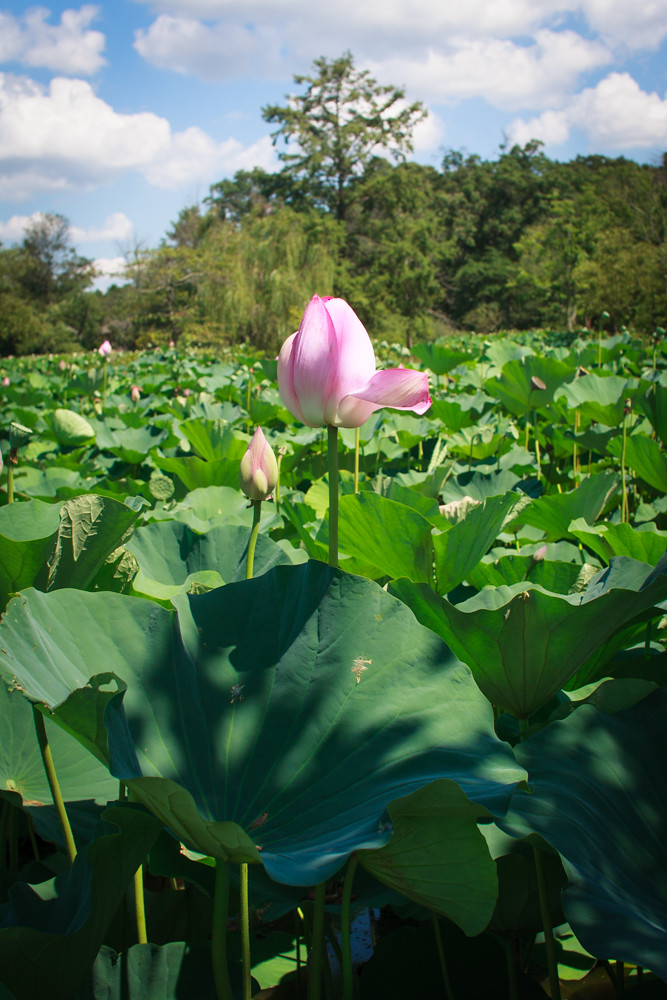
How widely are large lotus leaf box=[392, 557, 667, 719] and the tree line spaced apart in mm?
10160

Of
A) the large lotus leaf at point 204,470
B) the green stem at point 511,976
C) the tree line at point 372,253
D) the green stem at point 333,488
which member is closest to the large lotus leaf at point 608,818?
the green stem at point 511,976

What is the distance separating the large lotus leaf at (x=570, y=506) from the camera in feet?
4.36

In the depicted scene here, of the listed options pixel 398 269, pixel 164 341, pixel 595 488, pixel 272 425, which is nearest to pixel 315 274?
pixel 164 341

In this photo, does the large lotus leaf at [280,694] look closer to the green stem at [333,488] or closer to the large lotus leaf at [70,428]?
the green stem at [333,488]

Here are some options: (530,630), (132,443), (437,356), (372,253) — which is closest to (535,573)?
(530,630)

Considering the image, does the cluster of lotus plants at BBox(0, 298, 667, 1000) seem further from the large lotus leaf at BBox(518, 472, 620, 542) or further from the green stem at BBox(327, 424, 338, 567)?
the large lotus leaf at BBox(518, 472, 620, 542)

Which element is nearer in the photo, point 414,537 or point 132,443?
point 414,537

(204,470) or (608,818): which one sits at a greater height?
(204,470)

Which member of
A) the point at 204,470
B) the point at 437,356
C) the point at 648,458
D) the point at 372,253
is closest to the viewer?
the point at 648,458

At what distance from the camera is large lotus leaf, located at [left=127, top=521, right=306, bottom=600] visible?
958 millimetres

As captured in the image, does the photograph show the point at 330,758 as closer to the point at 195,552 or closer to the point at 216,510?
the point at 195,552

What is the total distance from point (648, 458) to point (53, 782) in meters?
1.47

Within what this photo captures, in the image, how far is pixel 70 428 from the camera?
239cm

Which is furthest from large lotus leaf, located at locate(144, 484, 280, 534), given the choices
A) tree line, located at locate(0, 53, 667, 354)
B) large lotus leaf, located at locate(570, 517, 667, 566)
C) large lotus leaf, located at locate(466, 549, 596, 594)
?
tree line, located at locate(0, 53, 667, 354)
